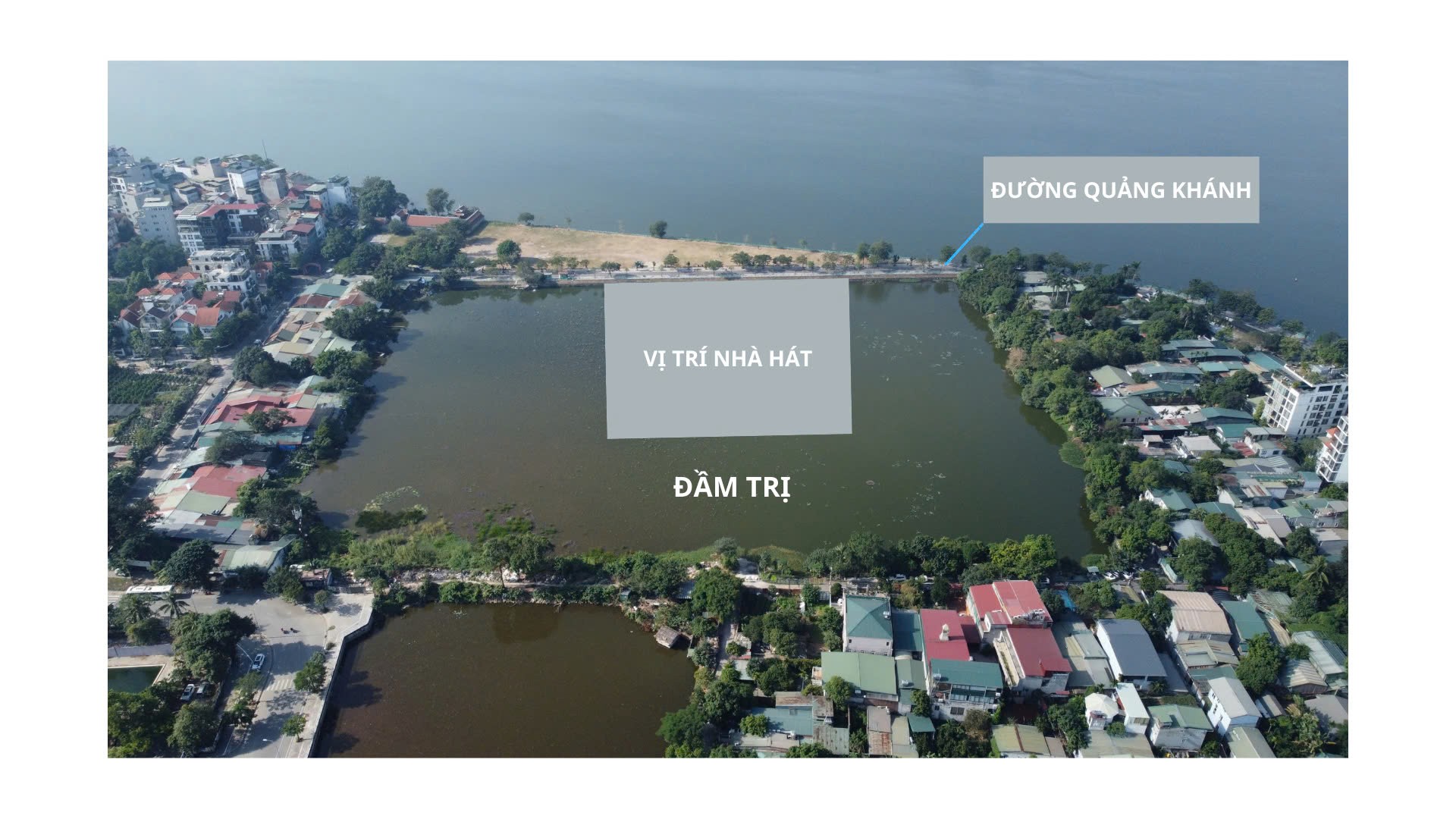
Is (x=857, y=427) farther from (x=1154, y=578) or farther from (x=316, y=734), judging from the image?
(x=316, y=734)

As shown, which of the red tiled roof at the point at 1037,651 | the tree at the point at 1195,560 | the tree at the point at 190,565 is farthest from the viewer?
the tree at the point at 1195,560

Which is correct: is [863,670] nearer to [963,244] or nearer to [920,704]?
[920,704]

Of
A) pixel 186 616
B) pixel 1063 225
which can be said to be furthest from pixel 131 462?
pixel 1063 225

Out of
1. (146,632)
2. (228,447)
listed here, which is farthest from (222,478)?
(146,632)

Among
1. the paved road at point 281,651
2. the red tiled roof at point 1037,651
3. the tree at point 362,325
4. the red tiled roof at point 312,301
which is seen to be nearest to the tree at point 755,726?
the red tiled roof at point 1037,651

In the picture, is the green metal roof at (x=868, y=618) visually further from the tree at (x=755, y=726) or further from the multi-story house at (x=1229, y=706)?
the multi-story house at (x=1229, y=706)

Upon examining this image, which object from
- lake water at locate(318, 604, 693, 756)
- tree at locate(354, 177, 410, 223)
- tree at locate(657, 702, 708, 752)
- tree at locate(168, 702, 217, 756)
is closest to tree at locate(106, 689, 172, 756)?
tree at locate(168, 702, 217, 756)
